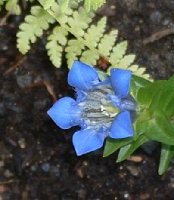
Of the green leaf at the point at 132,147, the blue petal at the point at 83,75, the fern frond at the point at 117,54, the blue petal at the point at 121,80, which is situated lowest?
the fern frond at the point at 117,54

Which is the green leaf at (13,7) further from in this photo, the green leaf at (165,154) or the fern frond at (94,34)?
the green leaf at (165,154)

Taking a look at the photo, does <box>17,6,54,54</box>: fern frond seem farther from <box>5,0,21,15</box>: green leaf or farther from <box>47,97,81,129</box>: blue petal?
<box>47,97,81,129</box>: blue petal

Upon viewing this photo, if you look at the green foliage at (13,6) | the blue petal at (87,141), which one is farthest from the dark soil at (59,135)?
the blue petal at (87,141)

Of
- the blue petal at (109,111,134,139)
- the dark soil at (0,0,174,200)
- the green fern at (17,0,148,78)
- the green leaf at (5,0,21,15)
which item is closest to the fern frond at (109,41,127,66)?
the green fern at (17,0,148,78)

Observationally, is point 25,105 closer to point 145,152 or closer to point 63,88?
point 63,88

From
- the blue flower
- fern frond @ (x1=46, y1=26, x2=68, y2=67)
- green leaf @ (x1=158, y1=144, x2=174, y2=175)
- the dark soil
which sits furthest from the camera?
the dark soil

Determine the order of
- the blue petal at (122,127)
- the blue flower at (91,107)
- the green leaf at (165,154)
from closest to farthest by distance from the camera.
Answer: the blue petal at (122,127), the blue flower at (91,107), the green leaf at (165,154)
